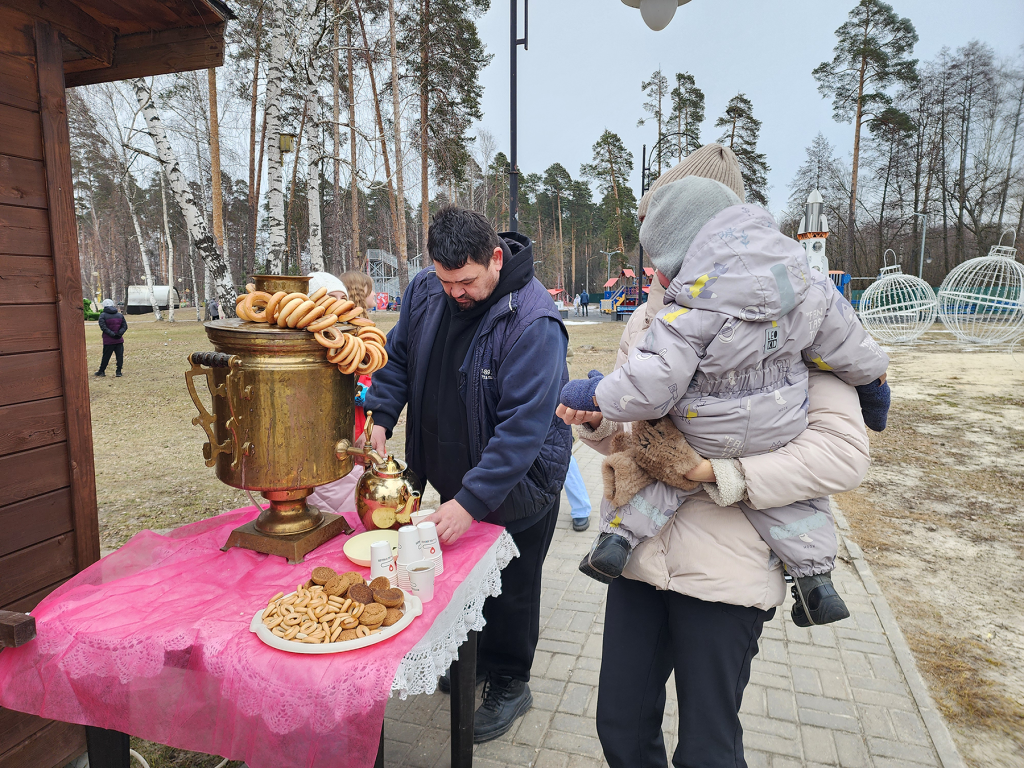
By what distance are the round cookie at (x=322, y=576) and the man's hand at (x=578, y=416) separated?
80 cm

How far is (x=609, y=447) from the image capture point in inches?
74.9

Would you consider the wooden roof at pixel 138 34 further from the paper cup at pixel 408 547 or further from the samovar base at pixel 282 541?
the paper cup at pixel 408 547

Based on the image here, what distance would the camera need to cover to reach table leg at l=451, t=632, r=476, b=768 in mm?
1971

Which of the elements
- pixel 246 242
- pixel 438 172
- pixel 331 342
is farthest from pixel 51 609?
pixel 246 242

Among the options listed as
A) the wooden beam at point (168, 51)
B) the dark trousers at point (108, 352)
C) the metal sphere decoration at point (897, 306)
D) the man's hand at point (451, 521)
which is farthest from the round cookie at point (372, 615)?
the metal sphere decoration at point (897, 306)

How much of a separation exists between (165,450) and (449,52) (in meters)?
16.7

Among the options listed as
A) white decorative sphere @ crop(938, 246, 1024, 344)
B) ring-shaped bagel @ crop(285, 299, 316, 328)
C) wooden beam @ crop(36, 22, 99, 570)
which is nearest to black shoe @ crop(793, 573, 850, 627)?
ring-shaped bagel @ crop(285, 299, 316, 328)

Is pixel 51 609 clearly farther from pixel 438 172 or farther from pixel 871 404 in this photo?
pixel 438 172

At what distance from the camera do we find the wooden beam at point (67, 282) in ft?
7.08

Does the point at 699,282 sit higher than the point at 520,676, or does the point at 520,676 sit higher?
the point at 699,282

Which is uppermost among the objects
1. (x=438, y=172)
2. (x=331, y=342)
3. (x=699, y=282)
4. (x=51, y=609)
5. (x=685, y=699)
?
(x=438, y=172)

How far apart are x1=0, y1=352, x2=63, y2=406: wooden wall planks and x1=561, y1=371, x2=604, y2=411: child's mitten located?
194cm

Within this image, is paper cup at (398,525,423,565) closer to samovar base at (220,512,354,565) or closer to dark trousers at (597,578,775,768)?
samovar base at (220,512,354,565)

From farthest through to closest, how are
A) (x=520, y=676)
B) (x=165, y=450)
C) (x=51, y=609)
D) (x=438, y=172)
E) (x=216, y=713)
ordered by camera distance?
(x=438, y=172), (x=165, y=450), (x=520, y=676), (x=51, y=609), (x=216, y=713)
